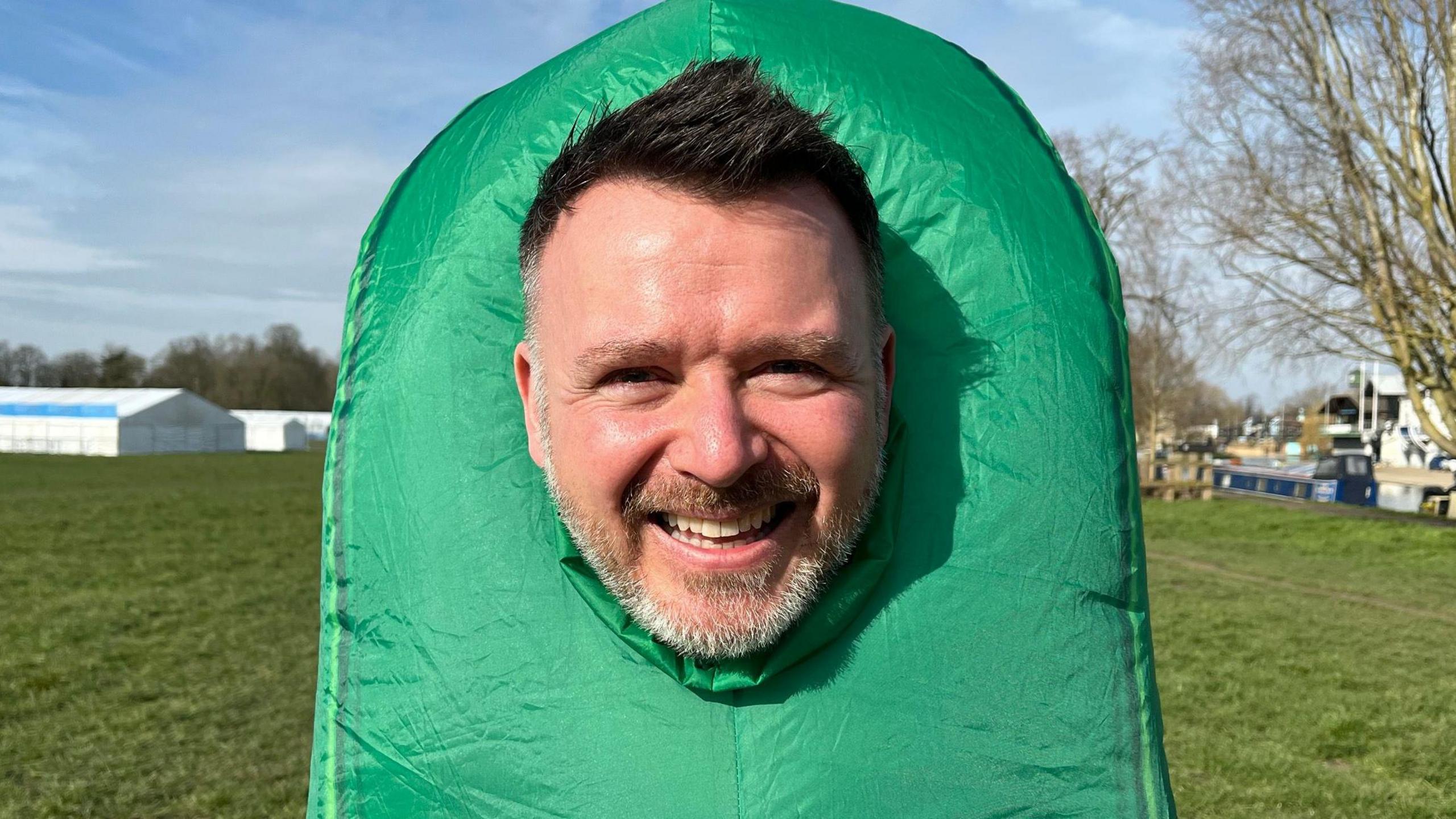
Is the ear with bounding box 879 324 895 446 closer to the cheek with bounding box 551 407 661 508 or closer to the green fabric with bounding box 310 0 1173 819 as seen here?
the green fabric with bounding box 310 0 1173 819

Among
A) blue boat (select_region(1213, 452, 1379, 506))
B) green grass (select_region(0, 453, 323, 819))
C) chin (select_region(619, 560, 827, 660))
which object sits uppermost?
chin (select_region(619, 560, 827, 660))

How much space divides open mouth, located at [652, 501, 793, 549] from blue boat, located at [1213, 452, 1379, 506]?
27879mm

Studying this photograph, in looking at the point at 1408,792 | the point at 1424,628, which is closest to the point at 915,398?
the point at 1408,792

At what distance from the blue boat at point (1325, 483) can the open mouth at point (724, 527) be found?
27.9 meters

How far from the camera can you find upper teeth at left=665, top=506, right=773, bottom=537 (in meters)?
1.91

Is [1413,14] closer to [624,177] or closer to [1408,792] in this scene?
[1408,792]

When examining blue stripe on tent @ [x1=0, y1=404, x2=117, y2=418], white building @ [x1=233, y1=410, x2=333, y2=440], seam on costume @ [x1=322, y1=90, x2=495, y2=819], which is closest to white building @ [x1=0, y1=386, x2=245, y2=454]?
blue stripe on tent @ [x1=0, y1=404, x2=117, y2=418]

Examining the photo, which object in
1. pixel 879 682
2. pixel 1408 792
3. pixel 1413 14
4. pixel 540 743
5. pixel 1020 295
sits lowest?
pixel 1408 792

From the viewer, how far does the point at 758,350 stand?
1.82 m

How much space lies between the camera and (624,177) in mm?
1913

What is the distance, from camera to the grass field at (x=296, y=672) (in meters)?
4.82

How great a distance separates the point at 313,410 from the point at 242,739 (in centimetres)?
8103

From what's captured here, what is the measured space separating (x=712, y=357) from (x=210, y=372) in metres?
84.4

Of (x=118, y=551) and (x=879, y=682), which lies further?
(x=118, y=551)
